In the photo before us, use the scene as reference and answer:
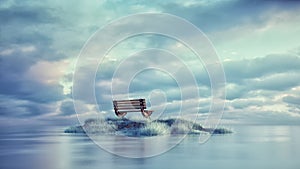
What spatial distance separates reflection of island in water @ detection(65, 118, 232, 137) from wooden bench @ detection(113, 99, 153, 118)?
3.21ft

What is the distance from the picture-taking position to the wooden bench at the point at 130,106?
21272mm

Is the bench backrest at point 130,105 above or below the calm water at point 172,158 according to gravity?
above

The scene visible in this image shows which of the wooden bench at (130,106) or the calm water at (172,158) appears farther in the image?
the wooden bench at (130,106)

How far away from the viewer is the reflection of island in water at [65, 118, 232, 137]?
73.0ft

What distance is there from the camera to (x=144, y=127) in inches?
880

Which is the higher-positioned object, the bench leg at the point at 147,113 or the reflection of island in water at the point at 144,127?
the bench leg at the point at 147,113

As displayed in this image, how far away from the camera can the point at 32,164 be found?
13852 mm

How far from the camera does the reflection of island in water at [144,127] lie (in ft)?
73.0

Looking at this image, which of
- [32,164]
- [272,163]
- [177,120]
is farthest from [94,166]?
[177,120]

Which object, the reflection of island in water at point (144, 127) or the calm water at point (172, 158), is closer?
the calm water at point (172, 158)

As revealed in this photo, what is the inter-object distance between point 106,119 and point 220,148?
9.61 metres

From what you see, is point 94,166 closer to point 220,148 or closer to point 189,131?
point 220,148

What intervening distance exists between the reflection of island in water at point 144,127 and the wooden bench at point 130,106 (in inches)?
38.6

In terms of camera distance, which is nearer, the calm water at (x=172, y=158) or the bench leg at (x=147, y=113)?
the calm water at (x=172, y=158)
